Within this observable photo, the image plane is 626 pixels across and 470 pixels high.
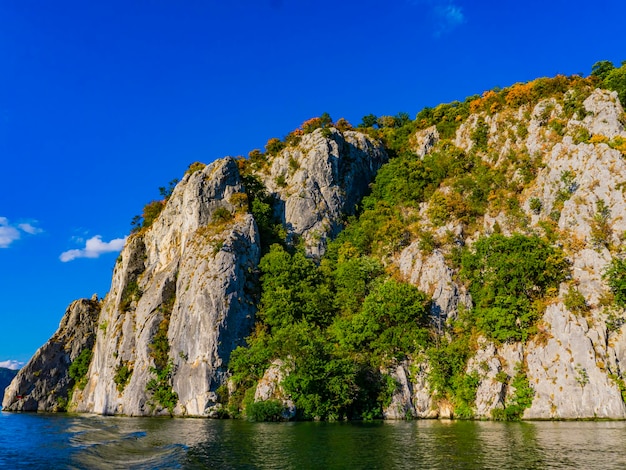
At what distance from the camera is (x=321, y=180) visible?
91375mm

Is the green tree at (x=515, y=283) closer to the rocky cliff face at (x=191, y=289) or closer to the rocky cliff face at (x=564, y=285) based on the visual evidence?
the rocky cliff face at (x=564, y=285)

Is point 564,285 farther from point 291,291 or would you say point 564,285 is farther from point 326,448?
point 326,448

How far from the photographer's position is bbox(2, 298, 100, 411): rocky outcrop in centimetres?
9012

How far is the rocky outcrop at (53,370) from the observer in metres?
90.1

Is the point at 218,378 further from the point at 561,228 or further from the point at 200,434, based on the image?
the point at 561,228

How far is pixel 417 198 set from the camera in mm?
83250

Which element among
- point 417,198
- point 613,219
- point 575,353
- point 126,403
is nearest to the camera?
point 575,353

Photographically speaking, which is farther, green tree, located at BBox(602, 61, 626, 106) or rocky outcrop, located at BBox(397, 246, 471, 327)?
green tree, located at BBox(602, 61, 626, 106)

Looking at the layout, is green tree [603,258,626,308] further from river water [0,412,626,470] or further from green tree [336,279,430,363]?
green tree [336,279,430,363]

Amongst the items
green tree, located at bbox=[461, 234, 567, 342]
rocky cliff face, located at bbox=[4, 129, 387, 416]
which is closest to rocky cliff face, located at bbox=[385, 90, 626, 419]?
green tree, located at bbox=[461, 234, 567, 342]

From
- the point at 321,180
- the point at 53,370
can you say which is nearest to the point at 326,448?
the point at 321,180

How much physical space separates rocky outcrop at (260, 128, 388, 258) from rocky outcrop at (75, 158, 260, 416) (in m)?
10.6

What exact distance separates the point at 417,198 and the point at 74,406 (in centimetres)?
7191

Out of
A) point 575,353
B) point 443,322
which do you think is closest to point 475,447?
point 575,353
